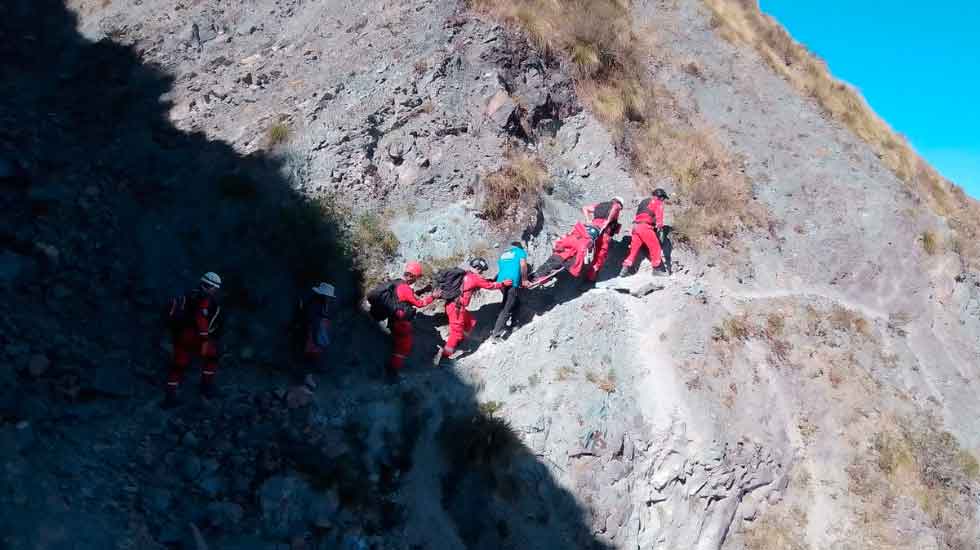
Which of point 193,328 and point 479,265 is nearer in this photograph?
point 193,328

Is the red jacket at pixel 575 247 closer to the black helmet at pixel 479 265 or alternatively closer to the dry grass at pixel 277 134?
the black helmet at pixel 479 265

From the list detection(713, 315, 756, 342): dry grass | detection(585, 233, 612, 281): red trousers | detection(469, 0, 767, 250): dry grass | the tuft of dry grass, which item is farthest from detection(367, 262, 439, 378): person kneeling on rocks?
the tuft of dry grass

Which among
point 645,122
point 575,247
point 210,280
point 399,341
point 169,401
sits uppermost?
point 645,122

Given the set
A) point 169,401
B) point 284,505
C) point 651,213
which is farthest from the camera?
point 651,213

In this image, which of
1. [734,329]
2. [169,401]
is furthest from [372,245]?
[734,329]

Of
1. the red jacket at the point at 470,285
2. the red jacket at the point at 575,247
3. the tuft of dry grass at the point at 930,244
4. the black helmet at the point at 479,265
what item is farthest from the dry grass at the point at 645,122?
the red jacket at the point at 470,285

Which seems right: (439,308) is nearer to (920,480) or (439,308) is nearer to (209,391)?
(209,391)

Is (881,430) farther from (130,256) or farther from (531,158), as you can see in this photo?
(130,256)
